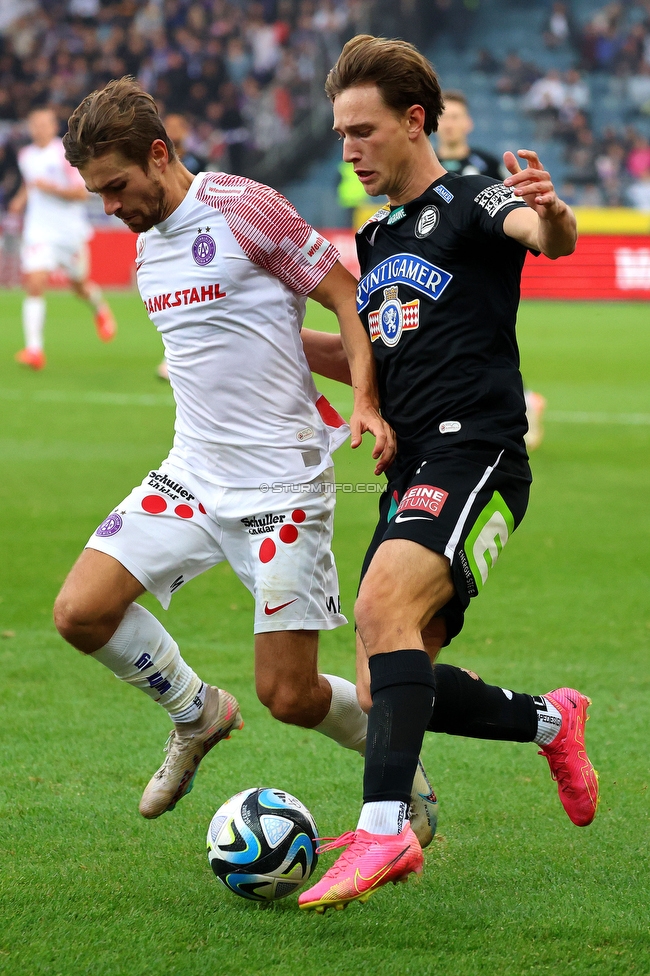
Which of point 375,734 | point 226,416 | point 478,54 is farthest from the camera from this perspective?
point 478,54

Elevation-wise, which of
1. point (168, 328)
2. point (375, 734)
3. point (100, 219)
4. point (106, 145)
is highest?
point (106, 145)

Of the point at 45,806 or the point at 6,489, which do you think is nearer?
the point at 45,806

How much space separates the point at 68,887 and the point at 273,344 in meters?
→ 1.68

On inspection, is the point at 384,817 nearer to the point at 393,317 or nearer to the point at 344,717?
the point at 344,717

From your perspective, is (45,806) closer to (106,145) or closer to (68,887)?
(68,887)

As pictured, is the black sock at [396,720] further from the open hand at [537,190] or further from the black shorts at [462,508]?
the open hand at [537,190]

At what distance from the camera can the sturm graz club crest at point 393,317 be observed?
11.5ft

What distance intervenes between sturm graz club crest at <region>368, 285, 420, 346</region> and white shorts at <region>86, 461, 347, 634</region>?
1.83ft

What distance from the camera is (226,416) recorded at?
3857 mm

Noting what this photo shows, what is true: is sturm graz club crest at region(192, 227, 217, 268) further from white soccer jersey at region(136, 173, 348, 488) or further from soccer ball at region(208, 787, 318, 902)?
soccer ball at region(208, 787, 318, 902)

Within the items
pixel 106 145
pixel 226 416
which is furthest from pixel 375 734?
pixel 106 145

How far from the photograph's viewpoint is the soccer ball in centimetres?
315

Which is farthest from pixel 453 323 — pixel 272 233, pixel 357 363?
pixel 272 233

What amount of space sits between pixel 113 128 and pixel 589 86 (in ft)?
101
